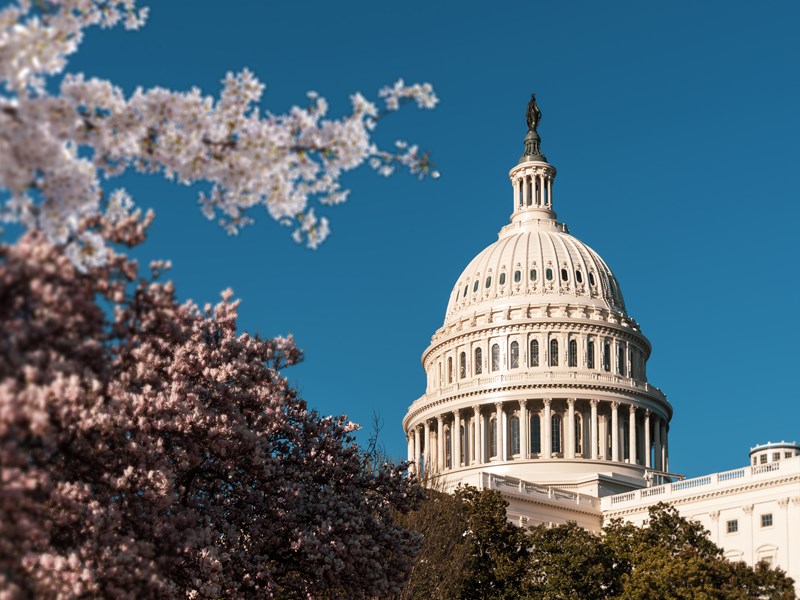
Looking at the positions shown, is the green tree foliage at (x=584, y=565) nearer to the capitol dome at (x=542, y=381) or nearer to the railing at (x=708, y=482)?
the railing at (x=708, y=482)

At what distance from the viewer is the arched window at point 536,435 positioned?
134m

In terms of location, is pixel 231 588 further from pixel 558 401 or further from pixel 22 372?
pixel 558 401

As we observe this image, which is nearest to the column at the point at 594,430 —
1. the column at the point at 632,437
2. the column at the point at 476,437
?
the column at the point at 632,437

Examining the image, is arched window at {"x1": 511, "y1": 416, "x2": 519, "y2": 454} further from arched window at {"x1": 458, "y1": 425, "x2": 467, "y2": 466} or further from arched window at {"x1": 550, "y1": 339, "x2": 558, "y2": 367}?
arched window at {"x1": 550, "y1": 339, "x2": 558, "y2": 367}

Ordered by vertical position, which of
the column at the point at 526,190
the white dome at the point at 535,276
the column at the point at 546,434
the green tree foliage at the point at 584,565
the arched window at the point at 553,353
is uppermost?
the column at the point at 526,190

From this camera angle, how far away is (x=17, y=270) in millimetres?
14828

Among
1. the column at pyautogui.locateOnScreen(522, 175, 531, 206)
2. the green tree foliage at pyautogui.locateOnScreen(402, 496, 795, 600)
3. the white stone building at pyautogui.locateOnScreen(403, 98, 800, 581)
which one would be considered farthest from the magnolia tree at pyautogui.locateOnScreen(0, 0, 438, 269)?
the column at pyautogui.locateOnScreen(522, 175, 531, 206)

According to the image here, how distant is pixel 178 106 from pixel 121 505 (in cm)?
1378

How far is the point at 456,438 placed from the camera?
13862cm

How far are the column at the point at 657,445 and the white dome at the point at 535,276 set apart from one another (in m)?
13.3

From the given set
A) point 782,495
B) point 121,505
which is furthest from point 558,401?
point 121,505

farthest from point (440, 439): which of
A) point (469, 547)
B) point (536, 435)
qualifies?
point (469, 547)

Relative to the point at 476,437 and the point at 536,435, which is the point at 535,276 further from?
the point at 476,437

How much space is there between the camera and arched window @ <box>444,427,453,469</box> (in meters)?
139
